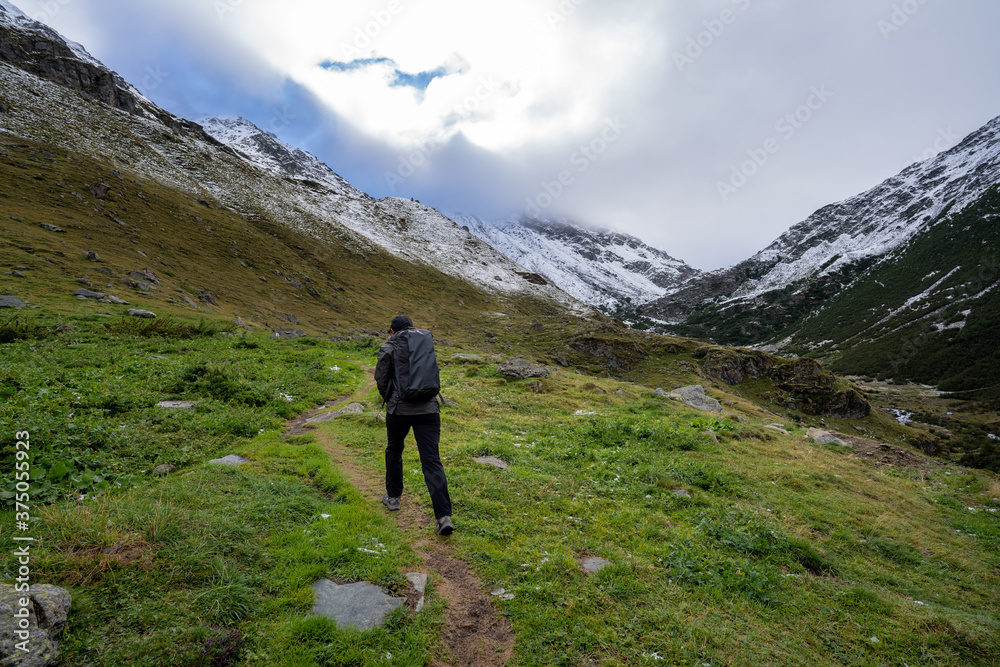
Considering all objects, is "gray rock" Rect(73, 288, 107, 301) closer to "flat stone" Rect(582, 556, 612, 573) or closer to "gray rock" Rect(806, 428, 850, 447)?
"flat stone" Rect(582, 556, 612, 573)

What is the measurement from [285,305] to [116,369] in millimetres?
47309

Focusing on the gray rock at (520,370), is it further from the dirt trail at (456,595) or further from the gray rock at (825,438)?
the dirt trail at (456,595)

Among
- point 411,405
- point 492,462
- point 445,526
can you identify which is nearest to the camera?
point 445,526

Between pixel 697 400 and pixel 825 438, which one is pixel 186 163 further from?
pixel 825 438

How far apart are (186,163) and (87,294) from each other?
80.7 m

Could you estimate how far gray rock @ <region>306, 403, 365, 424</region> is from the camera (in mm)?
13969

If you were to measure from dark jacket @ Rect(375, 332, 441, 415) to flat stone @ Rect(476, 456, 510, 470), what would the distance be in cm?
367

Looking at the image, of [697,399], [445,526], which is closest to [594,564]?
[445,526]

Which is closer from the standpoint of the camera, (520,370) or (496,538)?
(496,538)

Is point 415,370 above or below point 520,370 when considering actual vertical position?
above

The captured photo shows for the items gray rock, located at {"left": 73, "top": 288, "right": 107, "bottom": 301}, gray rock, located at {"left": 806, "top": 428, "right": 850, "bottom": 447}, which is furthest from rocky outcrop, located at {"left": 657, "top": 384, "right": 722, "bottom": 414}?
gray rock, located at {"left": 73, "top": 288, "right": 107, "bottom": 301}

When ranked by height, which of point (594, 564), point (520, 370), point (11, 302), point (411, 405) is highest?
point (11, 302)

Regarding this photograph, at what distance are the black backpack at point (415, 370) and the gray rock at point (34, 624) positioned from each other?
4.94 m

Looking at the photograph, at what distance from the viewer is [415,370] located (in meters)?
8.00
